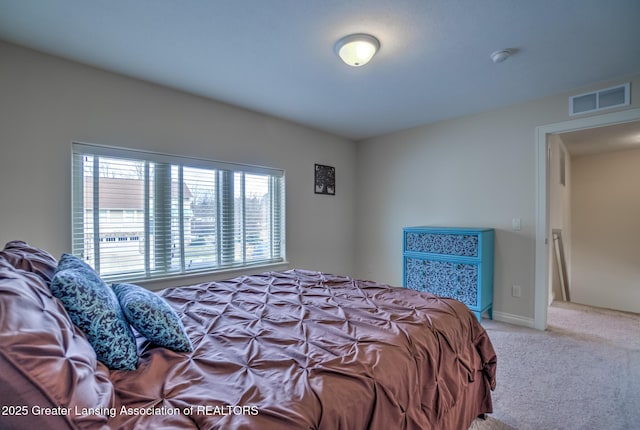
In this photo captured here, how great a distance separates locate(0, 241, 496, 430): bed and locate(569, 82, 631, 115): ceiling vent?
2.56 meters

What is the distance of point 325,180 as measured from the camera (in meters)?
4.34

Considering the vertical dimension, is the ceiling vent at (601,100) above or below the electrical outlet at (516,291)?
above

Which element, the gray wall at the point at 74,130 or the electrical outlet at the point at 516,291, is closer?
the gray wall at the point at 74,130

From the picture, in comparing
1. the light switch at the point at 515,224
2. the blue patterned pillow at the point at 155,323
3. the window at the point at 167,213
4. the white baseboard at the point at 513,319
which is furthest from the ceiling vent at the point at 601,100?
the blue patterned pillow at the point at 155,323

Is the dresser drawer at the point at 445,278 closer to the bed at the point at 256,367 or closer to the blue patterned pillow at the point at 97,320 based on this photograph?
the bed at the point at 256,367

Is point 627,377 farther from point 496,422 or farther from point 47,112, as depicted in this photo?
point 47,112

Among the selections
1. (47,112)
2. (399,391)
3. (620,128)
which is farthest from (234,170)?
(620,128)

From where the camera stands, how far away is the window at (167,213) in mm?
2467

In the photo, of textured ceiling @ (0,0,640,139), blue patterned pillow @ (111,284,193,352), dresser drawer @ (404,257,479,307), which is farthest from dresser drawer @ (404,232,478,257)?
blue patterned pillow @ (111,284,193,352)

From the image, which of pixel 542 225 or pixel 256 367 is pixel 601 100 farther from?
pixel 256 367

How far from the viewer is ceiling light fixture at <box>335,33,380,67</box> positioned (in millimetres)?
1996

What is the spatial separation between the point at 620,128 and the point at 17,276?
5.13 meters

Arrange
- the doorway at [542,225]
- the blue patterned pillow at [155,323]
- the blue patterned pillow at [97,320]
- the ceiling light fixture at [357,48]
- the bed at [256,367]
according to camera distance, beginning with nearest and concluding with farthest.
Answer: the bed at [256,367]
the blue patterned pillow at [97,320]
the blue patterned pillow at [155,323]
the ceiling light fixture at [357,48]
the doorway at [542,225]

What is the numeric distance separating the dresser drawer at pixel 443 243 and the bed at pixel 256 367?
160cm
